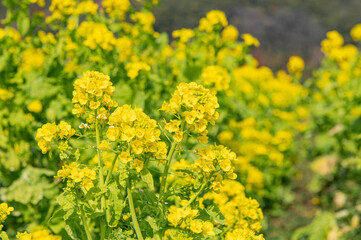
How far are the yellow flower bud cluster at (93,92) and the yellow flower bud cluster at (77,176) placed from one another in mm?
225

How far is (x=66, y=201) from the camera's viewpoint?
1.43m

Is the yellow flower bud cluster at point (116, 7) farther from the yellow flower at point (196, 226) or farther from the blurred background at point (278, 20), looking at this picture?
the blurred background at point (278, 20)

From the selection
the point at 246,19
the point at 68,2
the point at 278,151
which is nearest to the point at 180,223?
the point at 68,2

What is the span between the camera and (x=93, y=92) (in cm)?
143

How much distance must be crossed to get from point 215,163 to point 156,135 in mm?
279

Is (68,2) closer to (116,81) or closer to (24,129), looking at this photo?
(116,81)

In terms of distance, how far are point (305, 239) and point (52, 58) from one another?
9.41 ft

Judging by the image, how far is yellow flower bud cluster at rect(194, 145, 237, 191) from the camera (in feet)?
4.70

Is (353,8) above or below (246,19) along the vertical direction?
above

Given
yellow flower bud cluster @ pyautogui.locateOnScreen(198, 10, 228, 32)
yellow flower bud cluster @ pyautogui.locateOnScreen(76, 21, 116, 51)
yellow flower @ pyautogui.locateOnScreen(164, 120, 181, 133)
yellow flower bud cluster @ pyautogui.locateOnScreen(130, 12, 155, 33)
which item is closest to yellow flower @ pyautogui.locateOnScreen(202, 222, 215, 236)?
yellow flower @ pyautogui.locateOnScreen(164, 120, 181, 133)

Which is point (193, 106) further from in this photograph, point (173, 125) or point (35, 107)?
point (35, 107)

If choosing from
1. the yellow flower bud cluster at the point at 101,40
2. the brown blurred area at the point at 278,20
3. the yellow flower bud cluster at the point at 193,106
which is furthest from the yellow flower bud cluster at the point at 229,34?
the brown blurred area at the point at 278,20

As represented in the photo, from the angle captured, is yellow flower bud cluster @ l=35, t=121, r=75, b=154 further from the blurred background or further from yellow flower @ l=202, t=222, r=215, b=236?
the blurred background

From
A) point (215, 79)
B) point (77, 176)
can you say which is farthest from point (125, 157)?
point (215, 79)
